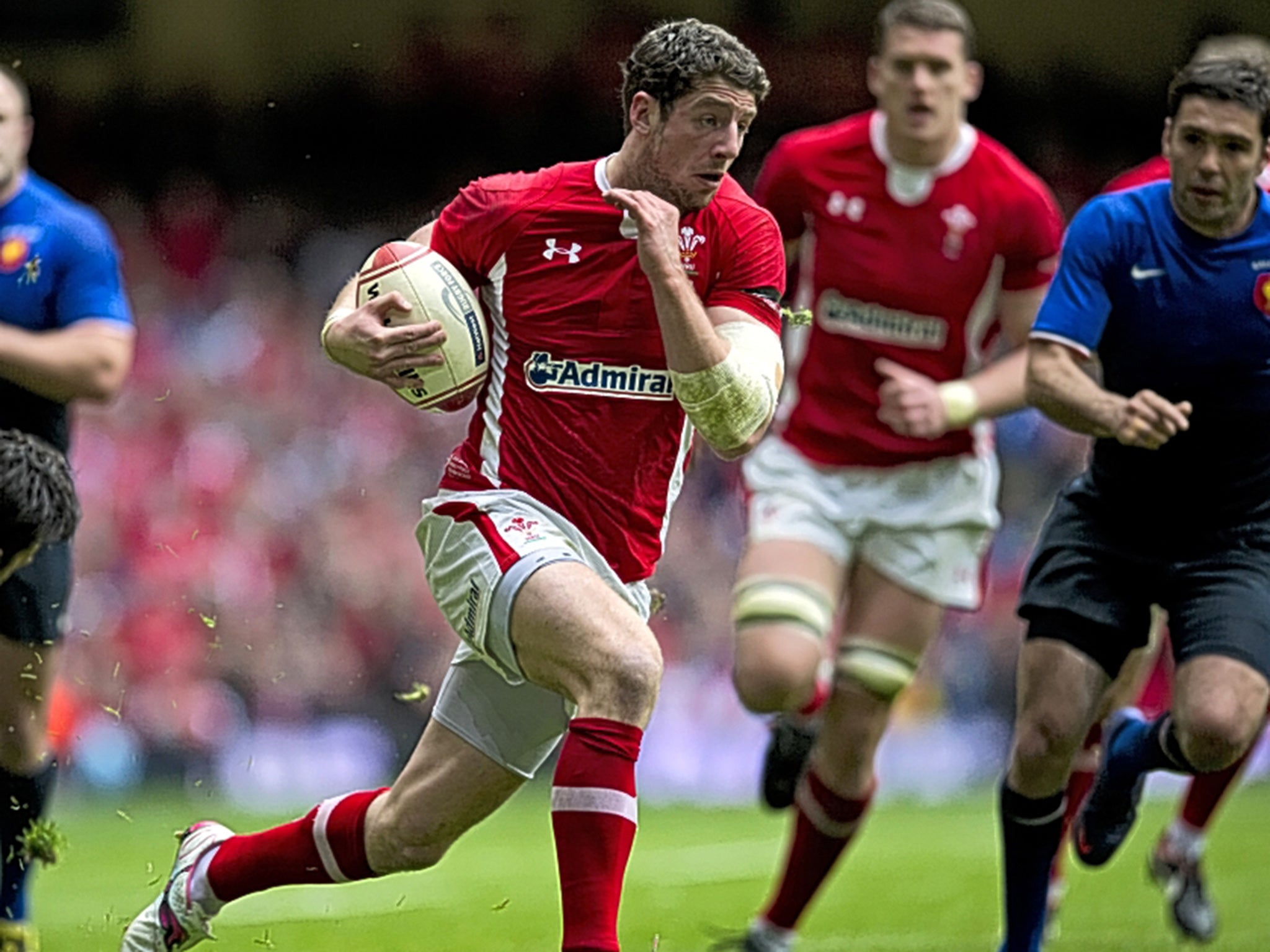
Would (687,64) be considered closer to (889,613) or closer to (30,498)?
(30,498)

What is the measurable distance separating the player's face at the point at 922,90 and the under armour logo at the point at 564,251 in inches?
120

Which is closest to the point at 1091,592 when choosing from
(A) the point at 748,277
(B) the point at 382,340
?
(A) the point at 748,277

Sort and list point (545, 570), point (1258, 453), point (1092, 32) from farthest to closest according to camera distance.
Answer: point (1092, 32), point (1258, 453), point (545, 570)

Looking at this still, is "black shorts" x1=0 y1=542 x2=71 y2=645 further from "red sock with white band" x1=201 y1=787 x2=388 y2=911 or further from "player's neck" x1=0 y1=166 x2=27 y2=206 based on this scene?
"red sock with white band" x1=201 y1=787 x2=388 y2=911

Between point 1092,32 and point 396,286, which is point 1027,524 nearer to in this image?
point 1092,32

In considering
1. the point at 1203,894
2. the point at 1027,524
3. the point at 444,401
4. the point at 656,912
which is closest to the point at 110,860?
the point at 656,912

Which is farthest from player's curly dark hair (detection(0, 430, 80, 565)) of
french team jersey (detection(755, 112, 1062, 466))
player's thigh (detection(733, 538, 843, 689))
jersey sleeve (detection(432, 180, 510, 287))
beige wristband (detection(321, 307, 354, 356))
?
french team jersey (detection(755, 112, 1062, 466))

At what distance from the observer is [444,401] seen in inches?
196

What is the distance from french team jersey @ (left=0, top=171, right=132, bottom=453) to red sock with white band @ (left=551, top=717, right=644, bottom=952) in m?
2.78

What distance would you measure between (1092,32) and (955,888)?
444 inches

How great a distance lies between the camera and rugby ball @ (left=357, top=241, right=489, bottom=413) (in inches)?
192

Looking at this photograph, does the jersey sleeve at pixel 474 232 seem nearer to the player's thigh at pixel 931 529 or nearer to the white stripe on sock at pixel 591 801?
the white stripe on sock at pixel 591 801

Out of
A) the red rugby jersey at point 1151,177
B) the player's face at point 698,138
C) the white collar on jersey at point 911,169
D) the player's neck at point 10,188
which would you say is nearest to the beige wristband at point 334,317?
the player's face at point 698,138

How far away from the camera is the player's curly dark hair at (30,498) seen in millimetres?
4691
